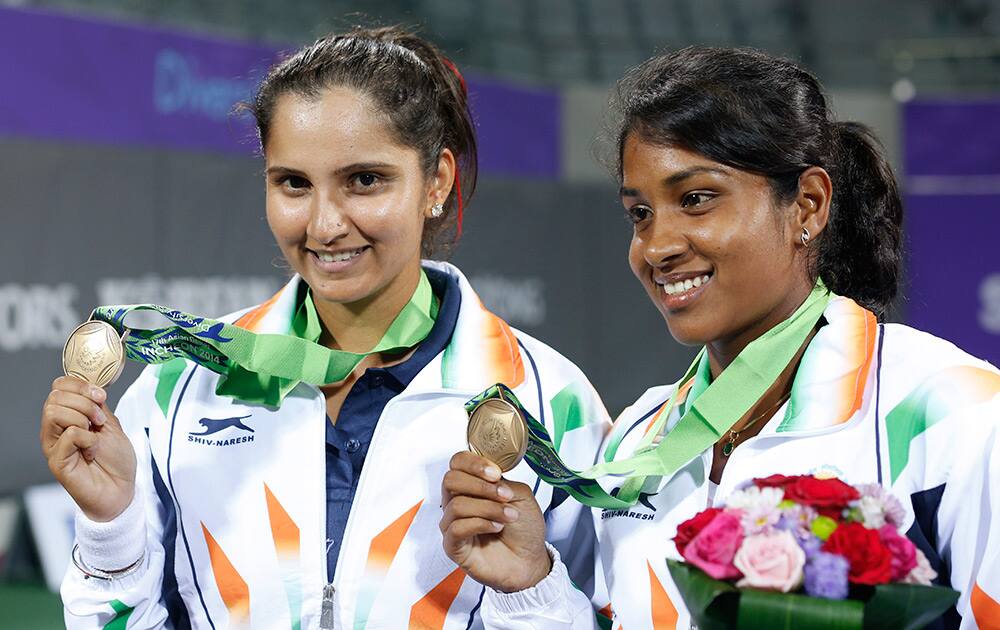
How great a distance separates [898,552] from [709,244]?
0.61 metres

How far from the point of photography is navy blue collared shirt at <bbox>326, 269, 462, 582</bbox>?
7.06ft

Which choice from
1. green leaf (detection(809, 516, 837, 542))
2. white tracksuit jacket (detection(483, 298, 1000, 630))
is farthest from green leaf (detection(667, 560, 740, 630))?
white tracksuit jacket (detection(483, 298, 1000, 630))

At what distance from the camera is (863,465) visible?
5.94 feet

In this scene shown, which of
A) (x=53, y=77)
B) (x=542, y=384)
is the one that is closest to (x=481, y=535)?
Result: (x=542, y=384)

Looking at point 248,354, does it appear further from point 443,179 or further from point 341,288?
point 443,179

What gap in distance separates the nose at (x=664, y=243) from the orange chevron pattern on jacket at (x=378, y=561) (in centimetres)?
58

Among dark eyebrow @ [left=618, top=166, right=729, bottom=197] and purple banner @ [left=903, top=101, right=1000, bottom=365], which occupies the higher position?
purple banner @ [left=903, top=101, right=1000, bottom=365]

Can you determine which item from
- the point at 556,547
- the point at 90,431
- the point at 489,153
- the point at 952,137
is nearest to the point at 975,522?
the point at 556,547

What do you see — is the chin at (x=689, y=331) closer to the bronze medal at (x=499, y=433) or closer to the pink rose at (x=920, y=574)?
the bronze medal at (x=499, y=433)

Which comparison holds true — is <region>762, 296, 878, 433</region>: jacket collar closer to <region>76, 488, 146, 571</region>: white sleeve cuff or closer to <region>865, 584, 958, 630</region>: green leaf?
<region>865, 584, 958, 630</region>: green leaf

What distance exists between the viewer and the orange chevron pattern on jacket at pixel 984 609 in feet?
5.58


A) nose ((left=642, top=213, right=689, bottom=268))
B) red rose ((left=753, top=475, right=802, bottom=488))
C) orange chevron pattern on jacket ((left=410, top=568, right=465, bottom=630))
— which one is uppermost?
nose ((left=642, top=213, right=689, bottom=268))

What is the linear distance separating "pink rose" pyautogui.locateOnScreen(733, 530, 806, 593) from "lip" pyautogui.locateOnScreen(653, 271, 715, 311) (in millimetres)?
591

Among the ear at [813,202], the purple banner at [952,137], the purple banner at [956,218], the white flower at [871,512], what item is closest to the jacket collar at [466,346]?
the ear at [813,202]
